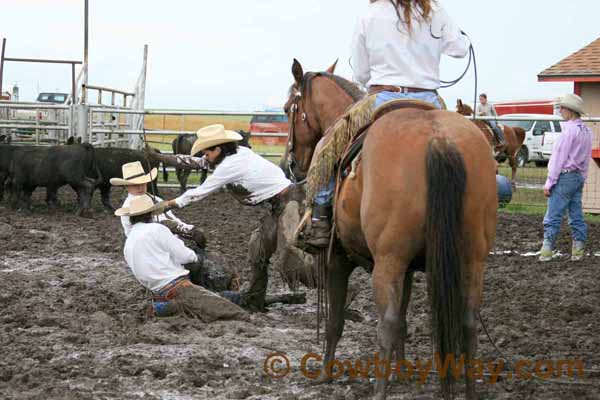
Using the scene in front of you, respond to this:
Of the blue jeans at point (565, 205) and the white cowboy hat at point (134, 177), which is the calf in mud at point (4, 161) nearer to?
the white cowboy hat at point (134, 177)

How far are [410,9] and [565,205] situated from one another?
5.71 meters

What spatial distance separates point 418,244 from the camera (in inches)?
171

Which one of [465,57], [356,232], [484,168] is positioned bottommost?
[356,232]

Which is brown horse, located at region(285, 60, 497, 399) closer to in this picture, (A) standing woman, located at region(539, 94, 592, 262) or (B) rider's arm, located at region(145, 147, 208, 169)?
(B) rider's arm, located at region(145, 147, 208, 169)

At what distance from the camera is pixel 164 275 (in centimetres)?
708

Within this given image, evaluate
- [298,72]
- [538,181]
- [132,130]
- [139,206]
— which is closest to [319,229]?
[298,72]

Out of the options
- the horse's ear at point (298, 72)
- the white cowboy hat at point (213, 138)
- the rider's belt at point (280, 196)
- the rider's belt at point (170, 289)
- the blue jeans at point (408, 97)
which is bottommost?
the rider's belt at point (170, 289)

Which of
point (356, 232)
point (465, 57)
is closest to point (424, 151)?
point (356, 232)

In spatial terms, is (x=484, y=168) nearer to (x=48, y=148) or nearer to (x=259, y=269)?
(x=259, y=269)

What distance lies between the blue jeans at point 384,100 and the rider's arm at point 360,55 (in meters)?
0.29

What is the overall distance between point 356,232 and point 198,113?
1382cm

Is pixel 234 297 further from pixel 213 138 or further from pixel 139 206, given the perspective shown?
pixel 213 138

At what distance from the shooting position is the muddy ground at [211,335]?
5121mm

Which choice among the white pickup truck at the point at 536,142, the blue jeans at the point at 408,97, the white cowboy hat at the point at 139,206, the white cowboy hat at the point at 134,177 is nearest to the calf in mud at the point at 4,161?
the white cowboy hat at the point at 134,177
